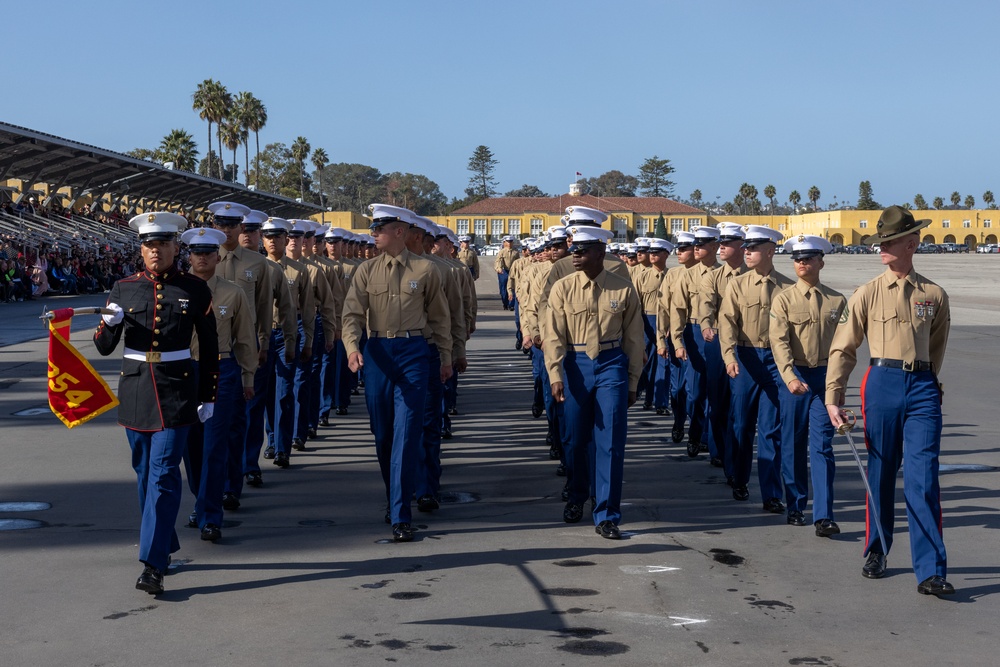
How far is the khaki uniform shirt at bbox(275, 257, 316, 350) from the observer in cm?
1080

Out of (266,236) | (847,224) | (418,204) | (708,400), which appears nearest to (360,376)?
(266,236)

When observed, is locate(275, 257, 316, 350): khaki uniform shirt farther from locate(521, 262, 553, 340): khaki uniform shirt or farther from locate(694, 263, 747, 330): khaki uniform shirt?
locate(694, 263, 747, 330): khaki uniform shirt

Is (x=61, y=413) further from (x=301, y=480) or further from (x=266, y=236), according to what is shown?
(x=266, y=236)

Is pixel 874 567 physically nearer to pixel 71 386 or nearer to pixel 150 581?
pixel 150 581

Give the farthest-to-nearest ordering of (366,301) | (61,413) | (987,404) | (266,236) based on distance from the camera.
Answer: (987,404) → (266,236) → (366,301) → (61,413)

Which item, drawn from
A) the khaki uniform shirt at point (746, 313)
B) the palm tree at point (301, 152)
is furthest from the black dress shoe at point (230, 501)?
the palm tree at point (301, 152)

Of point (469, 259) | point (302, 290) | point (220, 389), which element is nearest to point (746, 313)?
point (220, 389)

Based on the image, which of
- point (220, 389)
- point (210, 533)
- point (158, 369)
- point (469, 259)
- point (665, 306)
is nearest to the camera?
point (158, 369)

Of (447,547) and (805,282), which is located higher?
(805,282)

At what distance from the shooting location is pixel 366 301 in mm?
7961

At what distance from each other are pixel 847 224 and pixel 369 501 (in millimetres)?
144645

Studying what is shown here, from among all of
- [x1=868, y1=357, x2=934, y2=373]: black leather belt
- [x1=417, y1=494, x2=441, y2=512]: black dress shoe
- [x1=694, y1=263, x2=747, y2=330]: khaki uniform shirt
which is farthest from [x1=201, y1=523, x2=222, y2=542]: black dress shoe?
[x1=694, y1=263, x2=747, y2=330]: khaki uniform shirt

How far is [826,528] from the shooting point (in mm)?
7488

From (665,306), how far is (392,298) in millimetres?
4774
